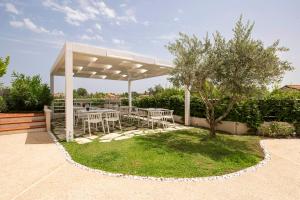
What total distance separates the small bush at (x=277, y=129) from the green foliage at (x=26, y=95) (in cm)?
1173

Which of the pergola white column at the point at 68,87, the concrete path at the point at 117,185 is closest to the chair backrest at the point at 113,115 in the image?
the pergola white column at the point at 68,87

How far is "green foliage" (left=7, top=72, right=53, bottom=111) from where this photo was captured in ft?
38.5

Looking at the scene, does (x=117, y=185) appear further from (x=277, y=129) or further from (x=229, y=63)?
(x=277, y=129)

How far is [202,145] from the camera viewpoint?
23.0ft

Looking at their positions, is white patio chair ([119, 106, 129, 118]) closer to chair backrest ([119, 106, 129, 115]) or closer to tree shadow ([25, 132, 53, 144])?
chair backrest ([119, 106, 129, 115])

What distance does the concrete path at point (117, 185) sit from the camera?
3588mm

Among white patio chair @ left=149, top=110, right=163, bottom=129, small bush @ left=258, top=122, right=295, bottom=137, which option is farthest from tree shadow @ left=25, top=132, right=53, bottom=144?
small bush @ left=258, top=122, right=295, bottom=137

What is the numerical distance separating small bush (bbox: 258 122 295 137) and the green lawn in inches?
49.5

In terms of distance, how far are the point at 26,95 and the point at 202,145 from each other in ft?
33.0

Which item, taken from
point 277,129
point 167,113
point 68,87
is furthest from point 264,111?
point 68,87

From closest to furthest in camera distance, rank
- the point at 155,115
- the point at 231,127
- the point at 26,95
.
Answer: the point at 231,127
the point at 155,115
the point at 26,95

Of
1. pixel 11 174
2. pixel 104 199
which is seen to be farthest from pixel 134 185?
pixel 11 174

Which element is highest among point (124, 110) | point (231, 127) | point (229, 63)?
point (229, 63)

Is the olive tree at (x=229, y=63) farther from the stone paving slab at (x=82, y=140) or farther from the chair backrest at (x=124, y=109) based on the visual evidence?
the chair backrest at (x=124, y=109)
